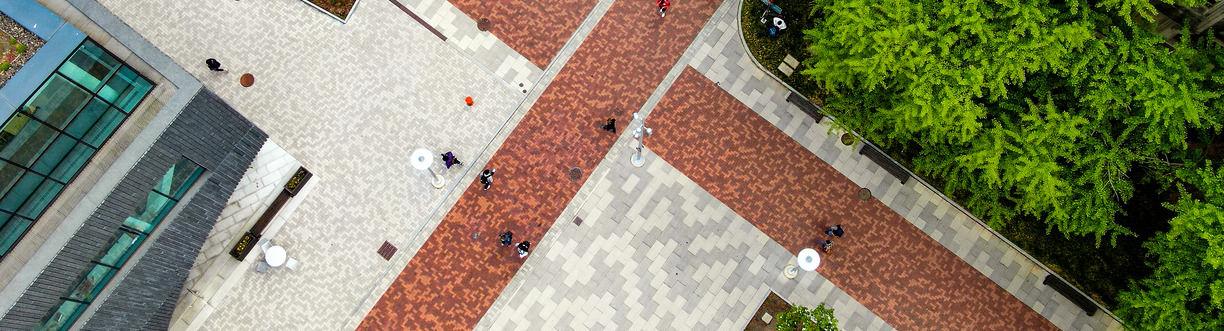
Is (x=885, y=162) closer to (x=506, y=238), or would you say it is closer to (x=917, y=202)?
(x=917, y=202)

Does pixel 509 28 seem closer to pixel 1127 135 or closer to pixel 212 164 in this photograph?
pixel 212 164

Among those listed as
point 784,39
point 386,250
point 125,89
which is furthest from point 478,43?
point 125,89

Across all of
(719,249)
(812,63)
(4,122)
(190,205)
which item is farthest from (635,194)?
(4,122)

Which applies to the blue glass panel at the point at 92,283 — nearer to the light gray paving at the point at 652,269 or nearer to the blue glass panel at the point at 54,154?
the blue glass panel at the point at 54,154

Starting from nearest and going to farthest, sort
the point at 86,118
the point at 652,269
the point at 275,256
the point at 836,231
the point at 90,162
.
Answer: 1. the point at 86,118
2. the point at 90,162
3. the point at 275,256
4. the point at 652,269
5. the point at 836,231

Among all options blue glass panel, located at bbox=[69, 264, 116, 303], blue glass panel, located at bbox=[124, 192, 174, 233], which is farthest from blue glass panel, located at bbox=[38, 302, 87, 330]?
blue glass panel, located at bbox=[124, 192, 174, 233]
